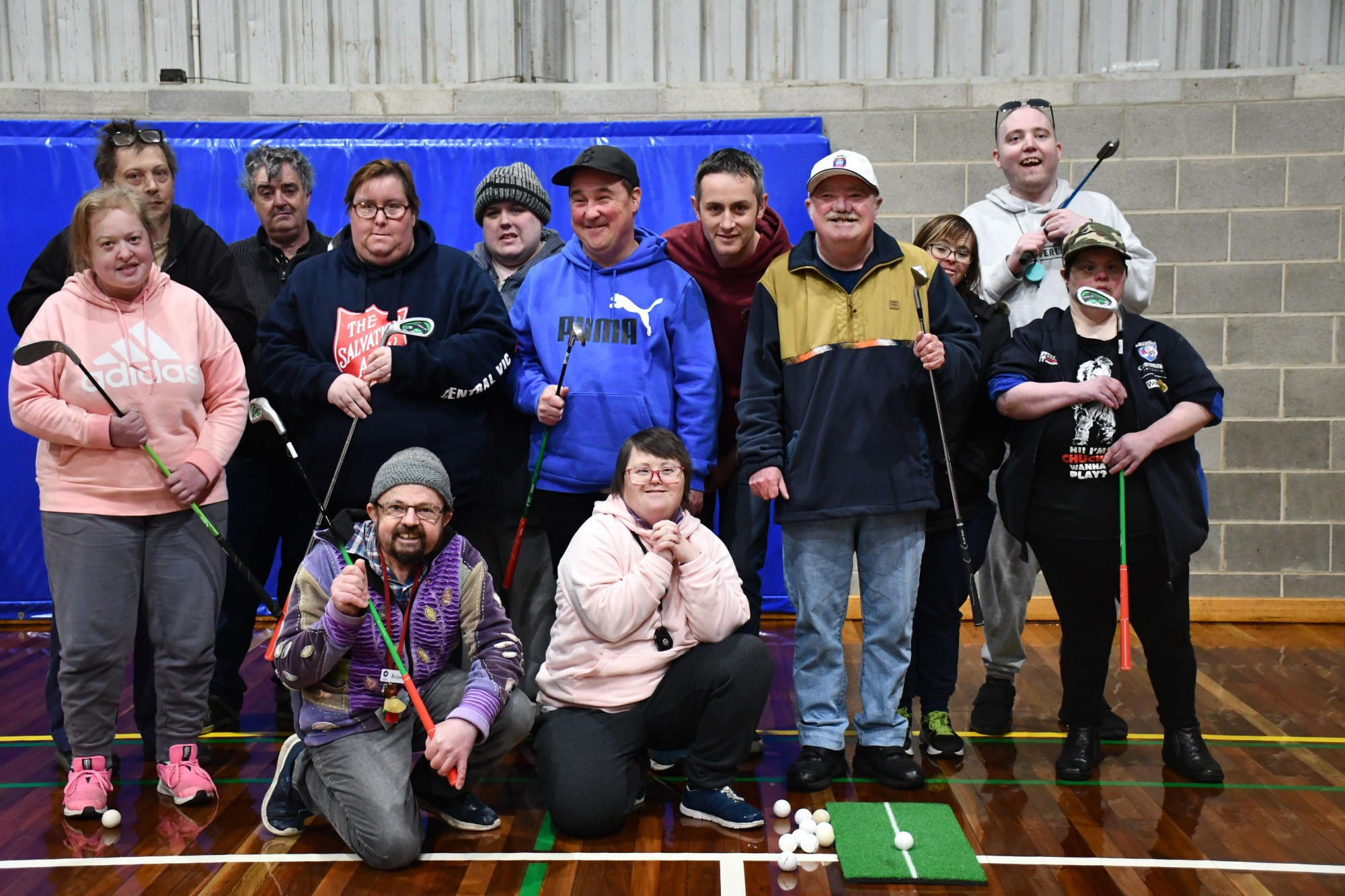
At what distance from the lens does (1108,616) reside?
2932 mm

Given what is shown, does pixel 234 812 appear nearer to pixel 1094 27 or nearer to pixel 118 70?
pixel 118 70

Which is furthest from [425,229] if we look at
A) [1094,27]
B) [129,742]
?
[1094,27]

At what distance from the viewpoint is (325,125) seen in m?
4.89

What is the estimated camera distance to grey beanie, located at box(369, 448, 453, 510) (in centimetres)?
254

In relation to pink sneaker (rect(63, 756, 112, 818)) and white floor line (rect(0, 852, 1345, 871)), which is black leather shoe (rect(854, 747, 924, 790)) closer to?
white floor line (rect(0, 852, 1345, 871))

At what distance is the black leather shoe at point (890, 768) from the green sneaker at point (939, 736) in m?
0.21

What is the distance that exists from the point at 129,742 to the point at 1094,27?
459cm

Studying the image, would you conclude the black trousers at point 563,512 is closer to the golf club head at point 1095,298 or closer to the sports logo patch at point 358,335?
the sports logo patch at point 358,335

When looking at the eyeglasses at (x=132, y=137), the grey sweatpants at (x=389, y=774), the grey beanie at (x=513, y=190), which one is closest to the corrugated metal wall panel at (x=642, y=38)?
the grey beanie at (x=513, y=190)

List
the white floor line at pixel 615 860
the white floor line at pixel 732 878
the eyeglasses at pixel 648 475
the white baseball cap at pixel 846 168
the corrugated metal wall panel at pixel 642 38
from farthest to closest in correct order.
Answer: the corrugated metal wall panel at pixel 642 38
the white baseball cap at pixel 846 168
the eyeglasses at pixel 648 475
the white floor line at pixel 615 860
the white floor line at pixel 732 878

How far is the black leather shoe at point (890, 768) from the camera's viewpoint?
9.32ft

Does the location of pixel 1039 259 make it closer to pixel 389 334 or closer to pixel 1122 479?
pixel 1122 479

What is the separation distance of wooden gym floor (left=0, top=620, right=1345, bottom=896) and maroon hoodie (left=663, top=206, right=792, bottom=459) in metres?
0.96

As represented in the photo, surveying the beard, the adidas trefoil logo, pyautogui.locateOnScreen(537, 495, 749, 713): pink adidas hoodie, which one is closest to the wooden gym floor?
pyautogui.locateOnScreen(537, 495, 749, 713): pink adidas hoodie
